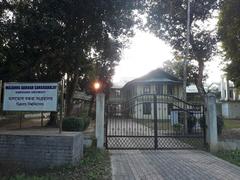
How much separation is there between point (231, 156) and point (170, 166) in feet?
9.55

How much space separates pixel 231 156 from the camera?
30.9ft

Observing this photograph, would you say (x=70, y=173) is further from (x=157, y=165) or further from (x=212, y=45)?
(x=212, y=45)

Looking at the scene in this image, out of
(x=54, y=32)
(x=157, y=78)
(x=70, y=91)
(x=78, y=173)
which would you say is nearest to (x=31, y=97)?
(x=78, y=173)

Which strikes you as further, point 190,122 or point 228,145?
point 190,122

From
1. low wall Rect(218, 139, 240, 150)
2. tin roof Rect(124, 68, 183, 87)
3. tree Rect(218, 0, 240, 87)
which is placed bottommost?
low wall Rect(218, 139, 240, 150)

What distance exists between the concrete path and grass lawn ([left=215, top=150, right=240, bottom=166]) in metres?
0.32

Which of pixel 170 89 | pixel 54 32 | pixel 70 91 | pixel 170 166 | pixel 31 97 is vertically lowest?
pixel 170 166

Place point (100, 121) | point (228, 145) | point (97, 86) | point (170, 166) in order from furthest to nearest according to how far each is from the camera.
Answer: point (97, 86), point (228, 145), point (100, 121), point (170, 166)

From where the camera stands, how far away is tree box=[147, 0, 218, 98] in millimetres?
20344

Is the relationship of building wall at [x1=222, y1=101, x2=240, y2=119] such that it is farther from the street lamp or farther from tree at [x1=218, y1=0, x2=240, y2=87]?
the street lamp

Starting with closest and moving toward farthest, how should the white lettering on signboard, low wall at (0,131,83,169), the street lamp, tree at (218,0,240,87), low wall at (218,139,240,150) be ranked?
1. low wall at (0,131,83,169)
2. the white lettering on signboard
3. low wall at (218,139,240,150)
4. tree at (218,0,240,87)
5. the street lamp

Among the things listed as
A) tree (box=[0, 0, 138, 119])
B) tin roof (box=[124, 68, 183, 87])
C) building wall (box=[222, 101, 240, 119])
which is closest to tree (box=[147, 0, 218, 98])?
tree (box=[0, 0, 138, 119])

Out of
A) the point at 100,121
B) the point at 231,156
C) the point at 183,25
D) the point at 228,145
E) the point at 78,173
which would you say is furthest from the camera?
the point at 183,25

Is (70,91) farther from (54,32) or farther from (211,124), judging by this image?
(211,124)
